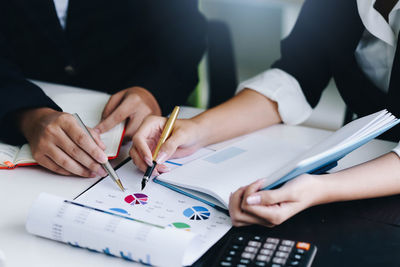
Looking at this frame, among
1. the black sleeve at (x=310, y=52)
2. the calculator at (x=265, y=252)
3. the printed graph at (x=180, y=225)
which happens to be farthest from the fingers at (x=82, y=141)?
the black sleeve at (x=310, y=52)

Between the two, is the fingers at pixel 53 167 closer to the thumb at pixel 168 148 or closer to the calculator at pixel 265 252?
the thumb at pixel 168 148

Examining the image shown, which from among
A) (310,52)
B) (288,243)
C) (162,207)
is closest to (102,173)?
(162,207)

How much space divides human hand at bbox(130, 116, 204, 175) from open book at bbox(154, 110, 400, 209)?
0.04 meters

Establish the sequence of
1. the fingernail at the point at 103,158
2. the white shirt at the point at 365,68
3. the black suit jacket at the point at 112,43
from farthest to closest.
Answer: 1. the black suit jacket at the point at 112,43
2. the white shirt at the point at 365,68
3. the fingernail at the point at 103,158

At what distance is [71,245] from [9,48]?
33.5 inches

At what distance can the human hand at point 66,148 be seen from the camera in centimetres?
86

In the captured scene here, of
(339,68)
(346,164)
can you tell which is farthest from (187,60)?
(346,164)

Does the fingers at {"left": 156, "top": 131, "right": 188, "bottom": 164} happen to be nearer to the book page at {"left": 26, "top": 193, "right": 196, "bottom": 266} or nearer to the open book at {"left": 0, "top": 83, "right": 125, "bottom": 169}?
the open book at {"left": 0, "top": 83, "right": 125, "bottom": 169}

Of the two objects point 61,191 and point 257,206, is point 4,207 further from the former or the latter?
point 257,206

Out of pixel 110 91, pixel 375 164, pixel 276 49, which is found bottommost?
pixel 276 49

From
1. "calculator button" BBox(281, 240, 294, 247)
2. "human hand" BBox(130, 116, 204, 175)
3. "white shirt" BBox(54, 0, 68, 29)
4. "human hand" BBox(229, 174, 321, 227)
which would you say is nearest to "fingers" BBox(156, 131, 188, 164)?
"human hand" BBox(130, 116, 204, 175)

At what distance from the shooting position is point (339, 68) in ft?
3.67

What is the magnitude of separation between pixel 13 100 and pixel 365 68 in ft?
2.65

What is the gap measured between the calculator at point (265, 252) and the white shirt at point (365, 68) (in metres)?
0.50
